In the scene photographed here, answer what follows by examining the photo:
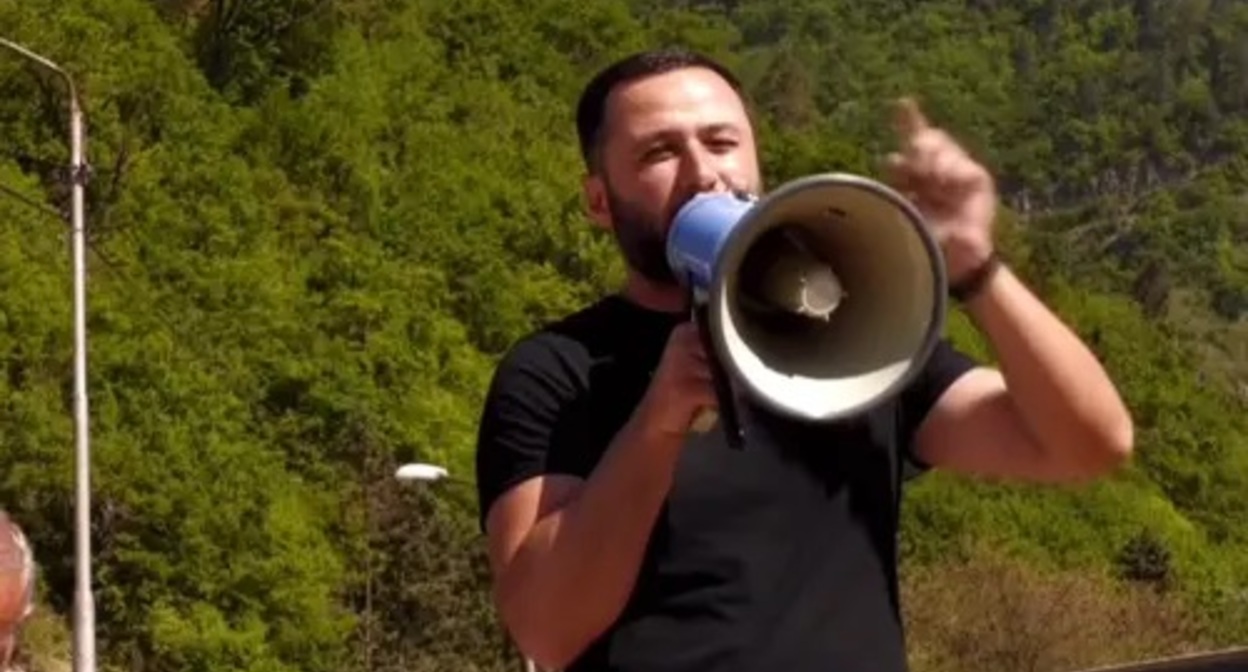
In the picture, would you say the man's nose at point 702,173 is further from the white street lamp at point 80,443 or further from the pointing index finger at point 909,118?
the white street lamp at point 80,443

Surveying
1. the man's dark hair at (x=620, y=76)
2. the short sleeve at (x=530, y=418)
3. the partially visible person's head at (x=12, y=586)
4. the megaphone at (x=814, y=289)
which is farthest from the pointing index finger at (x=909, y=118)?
the partially visible person's head at (x=12, y=586)

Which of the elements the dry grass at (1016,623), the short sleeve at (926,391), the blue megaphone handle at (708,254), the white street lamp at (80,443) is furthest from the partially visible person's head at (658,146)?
the dry grass at (1016,623)

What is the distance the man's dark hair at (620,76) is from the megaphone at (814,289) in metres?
0.29

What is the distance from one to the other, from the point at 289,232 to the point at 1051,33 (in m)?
124

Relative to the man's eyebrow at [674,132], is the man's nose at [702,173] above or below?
below

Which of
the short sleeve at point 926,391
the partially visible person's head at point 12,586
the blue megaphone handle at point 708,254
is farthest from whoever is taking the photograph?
the short sleeve at point 926,391

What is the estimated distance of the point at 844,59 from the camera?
143375 millimetres

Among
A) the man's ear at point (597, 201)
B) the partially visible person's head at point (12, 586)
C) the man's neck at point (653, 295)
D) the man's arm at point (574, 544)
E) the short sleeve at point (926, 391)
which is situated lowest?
the short sleeve at point (926, 391)

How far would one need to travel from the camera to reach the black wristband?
304 centimetres

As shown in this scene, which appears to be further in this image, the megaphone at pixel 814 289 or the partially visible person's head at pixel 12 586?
the megaphone at pixel 814 289

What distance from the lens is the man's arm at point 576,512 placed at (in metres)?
2.88

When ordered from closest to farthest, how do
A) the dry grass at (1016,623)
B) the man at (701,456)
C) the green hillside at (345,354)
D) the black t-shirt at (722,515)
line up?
1. the man at (701,456)
2. the black t-shirt at (722,515)
3. the green hillside at (345,354)
4. the dry grass at (1016,623)

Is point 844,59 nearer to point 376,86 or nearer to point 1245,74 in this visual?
point 1245,74

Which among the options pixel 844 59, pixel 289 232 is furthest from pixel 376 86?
pixel 844 59
